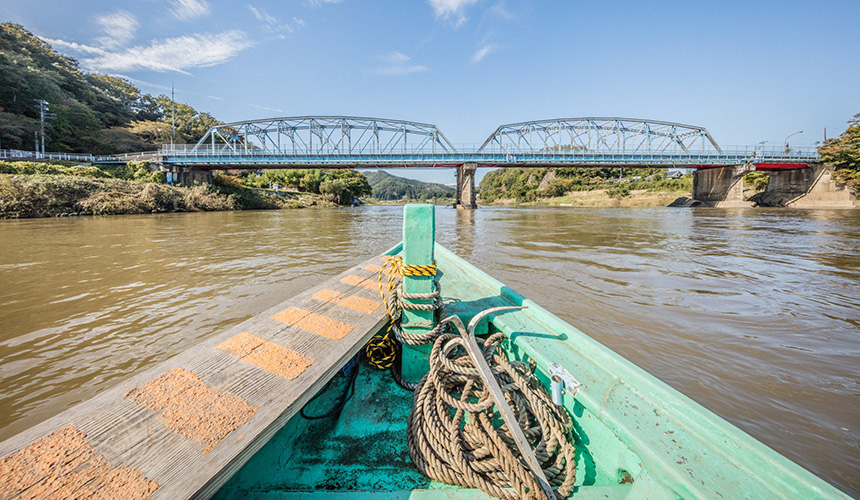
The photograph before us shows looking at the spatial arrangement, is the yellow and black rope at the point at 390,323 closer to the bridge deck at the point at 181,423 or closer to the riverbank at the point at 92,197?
the bridge deck at the point at 181,423

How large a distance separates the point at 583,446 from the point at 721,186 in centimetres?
5033

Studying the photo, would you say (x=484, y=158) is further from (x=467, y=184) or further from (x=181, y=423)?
(x=181, y=423)

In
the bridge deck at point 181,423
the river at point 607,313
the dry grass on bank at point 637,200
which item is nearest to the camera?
the bridge deck at point 181,423

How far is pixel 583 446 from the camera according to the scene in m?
1.46

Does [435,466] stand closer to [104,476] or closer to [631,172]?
[104,476]

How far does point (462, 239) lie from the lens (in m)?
12.4

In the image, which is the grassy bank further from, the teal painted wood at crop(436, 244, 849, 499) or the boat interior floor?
the teal painted wood at crop(436, 244, 849, 499)

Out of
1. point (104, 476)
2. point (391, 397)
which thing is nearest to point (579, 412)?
point (391, 397)

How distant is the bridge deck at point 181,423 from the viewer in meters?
0.94

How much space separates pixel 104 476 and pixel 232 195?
38.5 meters

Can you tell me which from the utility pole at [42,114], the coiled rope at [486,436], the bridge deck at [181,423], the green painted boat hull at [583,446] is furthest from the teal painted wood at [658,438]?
the utility pole at [42,114]

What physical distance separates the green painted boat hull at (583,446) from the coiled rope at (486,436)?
84mm

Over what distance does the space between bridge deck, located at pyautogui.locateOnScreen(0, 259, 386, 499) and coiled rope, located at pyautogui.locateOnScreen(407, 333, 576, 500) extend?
50cm

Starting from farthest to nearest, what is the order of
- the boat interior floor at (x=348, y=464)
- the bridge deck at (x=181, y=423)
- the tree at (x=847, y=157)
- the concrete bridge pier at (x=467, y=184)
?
the concrete bridge pier at (x=467, y=184) < the tree at (x=847, y=157) < the boat interior floor at (x=348, y=464) < the bridge deck at (x=181, y=423)
